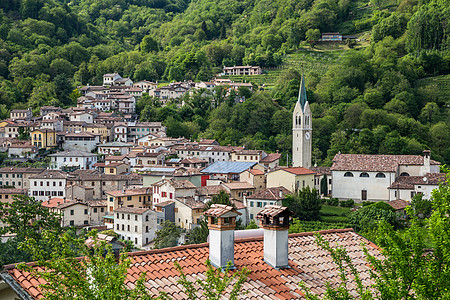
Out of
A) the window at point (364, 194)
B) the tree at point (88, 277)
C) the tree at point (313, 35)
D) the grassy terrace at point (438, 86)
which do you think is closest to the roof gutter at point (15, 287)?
the tree at point (88, 277)

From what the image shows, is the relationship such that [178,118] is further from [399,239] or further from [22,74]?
[399,239]

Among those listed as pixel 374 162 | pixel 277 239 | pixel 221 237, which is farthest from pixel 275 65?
pixel 221 237

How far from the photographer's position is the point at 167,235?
4006cm

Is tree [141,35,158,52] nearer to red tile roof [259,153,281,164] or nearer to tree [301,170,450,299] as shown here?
red tile roof [259,153,281,164]

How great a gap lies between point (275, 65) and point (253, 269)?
94.5 meters

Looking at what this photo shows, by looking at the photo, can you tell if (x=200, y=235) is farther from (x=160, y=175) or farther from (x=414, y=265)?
(x=414, y=265)

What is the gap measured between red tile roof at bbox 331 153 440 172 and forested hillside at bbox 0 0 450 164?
12.6m

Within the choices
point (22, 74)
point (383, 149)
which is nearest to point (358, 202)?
point (383, 149)

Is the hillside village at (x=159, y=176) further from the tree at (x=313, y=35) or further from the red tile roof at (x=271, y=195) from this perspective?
the tree at (x=313, y=35)

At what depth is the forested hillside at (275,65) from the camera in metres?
71.7

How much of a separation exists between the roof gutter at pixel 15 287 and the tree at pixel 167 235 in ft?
97.9

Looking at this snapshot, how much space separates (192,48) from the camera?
12262 cm

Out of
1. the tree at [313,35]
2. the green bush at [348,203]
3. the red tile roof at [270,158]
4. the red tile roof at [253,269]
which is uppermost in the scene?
the tree at [313,35]

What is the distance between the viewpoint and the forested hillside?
71688 mm
